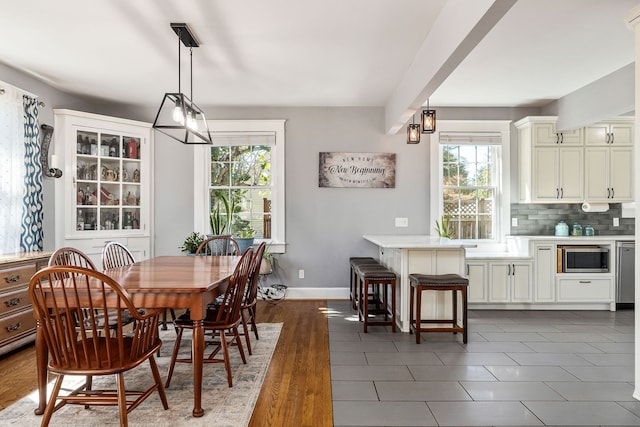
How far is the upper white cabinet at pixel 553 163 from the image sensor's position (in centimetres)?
498

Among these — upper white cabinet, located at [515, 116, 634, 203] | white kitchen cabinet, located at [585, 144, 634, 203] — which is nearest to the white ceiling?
upper white cabinet, located at [515, 116, 634, 203]

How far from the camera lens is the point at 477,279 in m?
4.77

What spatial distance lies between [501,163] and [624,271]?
6.21 feet

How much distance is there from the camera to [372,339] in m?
3.64

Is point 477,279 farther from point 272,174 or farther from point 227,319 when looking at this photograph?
point 227,319

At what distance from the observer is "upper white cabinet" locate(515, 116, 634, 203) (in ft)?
16.2

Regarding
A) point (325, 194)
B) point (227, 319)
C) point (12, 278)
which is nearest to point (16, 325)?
point (12, 278)

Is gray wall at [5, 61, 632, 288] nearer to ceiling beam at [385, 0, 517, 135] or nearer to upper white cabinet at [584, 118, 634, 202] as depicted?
upper white cabinet at [584, 118, 634, 202]

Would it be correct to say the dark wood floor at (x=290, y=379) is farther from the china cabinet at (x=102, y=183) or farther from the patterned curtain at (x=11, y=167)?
the china cabinet at (x=102, y=183)

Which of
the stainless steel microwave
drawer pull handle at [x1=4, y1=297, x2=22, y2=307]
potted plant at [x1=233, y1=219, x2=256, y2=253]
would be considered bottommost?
drawer pull handle at [x1=4, y1=297, x2=22, y2=307]

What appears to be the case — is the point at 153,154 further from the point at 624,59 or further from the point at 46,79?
the point at 624,59

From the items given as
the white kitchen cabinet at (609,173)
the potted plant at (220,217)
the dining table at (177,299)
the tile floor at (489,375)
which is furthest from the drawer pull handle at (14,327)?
the white kitchen cabinet at (609,173)

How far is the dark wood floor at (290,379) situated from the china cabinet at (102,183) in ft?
5.67

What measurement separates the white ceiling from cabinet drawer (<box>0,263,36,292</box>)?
1930 millimetres
